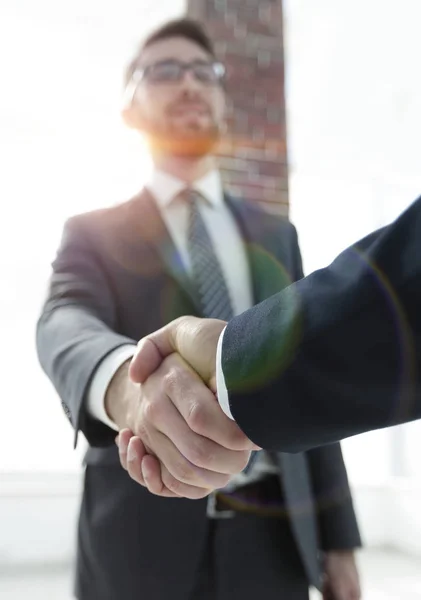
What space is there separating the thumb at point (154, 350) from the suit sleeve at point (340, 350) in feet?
0.74

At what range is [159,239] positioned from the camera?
41.4 inches

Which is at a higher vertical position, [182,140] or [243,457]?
[182,140]

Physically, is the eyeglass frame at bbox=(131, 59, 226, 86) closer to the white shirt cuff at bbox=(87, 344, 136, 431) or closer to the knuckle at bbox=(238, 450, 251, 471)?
the white shirt cuff at bbox=(87, 344, 136, 431)

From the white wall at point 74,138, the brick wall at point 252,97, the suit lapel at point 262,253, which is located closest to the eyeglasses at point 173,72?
the suit lapel at point 262,253

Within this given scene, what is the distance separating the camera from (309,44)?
368 cm

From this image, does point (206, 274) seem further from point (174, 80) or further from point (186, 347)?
point (174, 80)

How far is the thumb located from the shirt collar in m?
0.54

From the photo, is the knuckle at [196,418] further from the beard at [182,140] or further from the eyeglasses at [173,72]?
the eyeglasses at [173,72]

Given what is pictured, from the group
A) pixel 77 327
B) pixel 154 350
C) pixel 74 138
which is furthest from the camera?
pixel 74 138

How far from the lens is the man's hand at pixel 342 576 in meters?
1.01

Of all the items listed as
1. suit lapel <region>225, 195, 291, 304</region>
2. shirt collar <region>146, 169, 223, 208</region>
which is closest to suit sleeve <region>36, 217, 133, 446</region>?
shirt collar <region>146, 169, 223, 208</region>

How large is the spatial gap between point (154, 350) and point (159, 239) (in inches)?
16.5

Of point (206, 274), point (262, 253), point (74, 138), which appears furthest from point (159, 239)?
point (74, 138)

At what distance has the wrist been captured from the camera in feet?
2.32
